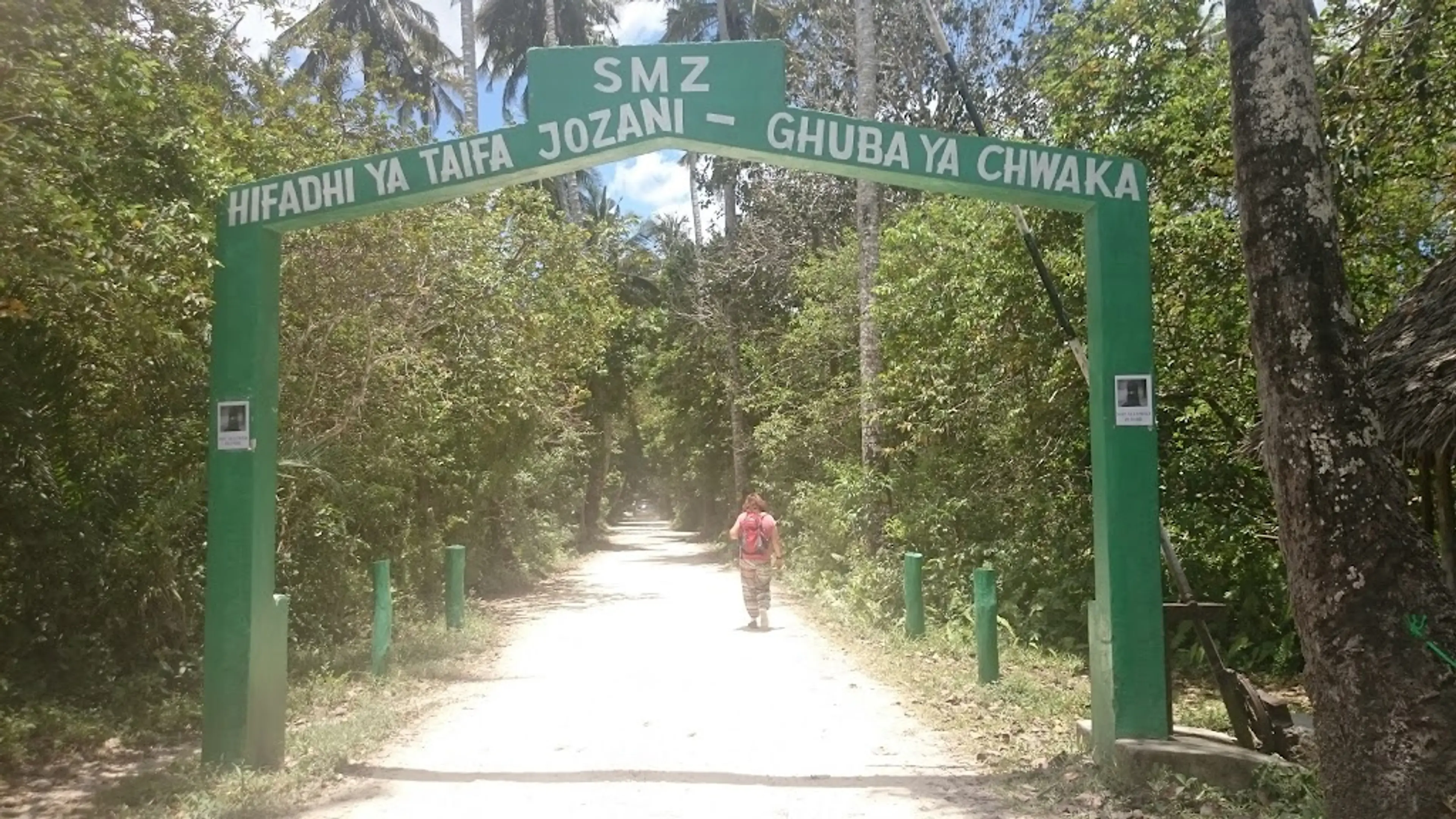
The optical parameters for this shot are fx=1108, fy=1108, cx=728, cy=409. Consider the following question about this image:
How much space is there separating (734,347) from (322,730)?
2104 cm

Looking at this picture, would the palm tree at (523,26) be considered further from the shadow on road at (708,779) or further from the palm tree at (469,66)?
the shadow on road at (708,779)

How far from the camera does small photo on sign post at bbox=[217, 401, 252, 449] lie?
264 inches

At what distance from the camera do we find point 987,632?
928cm

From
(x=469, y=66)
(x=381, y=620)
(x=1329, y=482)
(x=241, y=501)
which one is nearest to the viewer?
(x=1329, y=482)

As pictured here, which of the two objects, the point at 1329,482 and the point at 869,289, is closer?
the point at 1329,482

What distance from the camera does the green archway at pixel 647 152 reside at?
643cm

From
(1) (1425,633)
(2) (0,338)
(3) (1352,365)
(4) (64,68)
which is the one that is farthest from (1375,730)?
(2) (0,338)

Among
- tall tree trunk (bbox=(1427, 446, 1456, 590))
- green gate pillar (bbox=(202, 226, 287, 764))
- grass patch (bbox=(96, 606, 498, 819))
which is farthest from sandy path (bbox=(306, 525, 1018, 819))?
tall tree trunk (bbox=(1427, 446, 1456, 590))

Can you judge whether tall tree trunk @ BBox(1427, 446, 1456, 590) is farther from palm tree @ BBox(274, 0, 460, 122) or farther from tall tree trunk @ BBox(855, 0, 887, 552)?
palm tree @ BBox(274, 0, 460, 122)

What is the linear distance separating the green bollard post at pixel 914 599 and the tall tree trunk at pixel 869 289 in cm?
371

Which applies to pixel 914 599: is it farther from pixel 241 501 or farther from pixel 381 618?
pixel 241 501

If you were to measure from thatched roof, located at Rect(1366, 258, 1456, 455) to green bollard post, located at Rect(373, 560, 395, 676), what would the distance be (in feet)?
26.4

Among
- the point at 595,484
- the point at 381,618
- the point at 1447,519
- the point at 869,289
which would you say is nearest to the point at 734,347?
the point at 595,484

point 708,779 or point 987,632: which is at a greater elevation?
point 987,632
